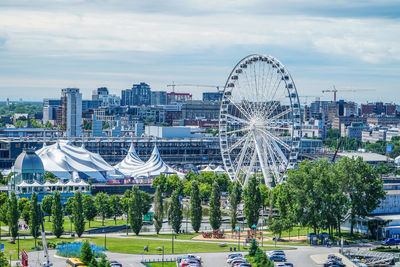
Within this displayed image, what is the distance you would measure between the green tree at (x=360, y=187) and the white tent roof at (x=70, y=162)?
199 feet

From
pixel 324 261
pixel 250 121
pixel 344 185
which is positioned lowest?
pixel 324 261

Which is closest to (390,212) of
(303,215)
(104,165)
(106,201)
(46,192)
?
(303,215)

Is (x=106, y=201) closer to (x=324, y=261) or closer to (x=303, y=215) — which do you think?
(x=303, y=215)

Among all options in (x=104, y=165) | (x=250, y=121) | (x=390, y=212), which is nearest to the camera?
(x=390, y=212)

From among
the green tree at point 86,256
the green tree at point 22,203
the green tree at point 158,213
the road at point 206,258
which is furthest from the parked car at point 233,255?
the green tree at point 22,203

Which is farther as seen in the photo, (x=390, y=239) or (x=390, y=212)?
(x=390, y=212)

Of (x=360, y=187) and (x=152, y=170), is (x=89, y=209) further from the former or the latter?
(x=152, y=170)

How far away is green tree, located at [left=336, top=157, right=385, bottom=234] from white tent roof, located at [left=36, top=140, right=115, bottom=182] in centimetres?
6073

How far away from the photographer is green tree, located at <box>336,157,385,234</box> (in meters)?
90.7

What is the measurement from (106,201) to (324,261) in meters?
39.1

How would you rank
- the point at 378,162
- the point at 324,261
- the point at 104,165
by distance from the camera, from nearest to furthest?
the point at 324,261 → the point at 104,165 → the point at 378,162

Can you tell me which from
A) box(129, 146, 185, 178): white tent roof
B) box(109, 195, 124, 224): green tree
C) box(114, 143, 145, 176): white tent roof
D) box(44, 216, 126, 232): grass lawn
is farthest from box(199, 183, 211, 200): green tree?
box(114, 143, 145, 176): white tent roof

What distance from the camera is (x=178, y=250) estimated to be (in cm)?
8044

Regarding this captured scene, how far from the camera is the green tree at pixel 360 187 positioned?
90.7 meters
